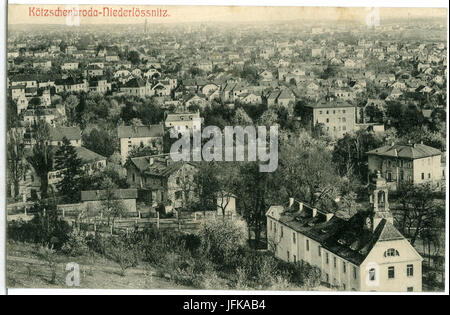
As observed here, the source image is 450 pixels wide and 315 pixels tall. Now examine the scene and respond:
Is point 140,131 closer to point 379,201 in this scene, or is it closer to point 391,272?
point 379,201

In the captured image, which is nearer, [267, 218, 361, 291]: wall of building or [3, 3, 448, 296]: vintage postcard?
[267, 218, 361, 291]: wall of building

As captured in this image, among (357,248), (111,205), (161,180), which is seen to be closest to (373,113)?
(357,248)

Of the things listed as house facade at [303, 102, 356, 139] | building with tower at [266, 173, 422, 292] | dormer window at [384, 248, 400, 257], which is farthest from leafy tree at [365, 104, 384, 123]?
dormer window at [384, 248, 400, 257]

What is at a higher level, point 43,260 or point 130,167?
point 130,167

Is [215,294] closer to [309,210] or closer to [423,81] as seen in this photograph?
[309,210]

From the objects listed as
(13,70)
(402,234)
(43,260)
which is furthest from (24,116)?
(402,234)

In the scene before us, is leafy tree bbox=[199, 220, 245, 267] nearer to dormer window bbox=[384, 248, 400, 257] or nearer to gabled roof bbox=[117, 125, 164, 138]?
gabled roof bbox=[117, 125, 164, 138]

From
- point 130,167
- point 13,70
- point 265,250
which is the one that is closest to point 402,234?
point 265,250
